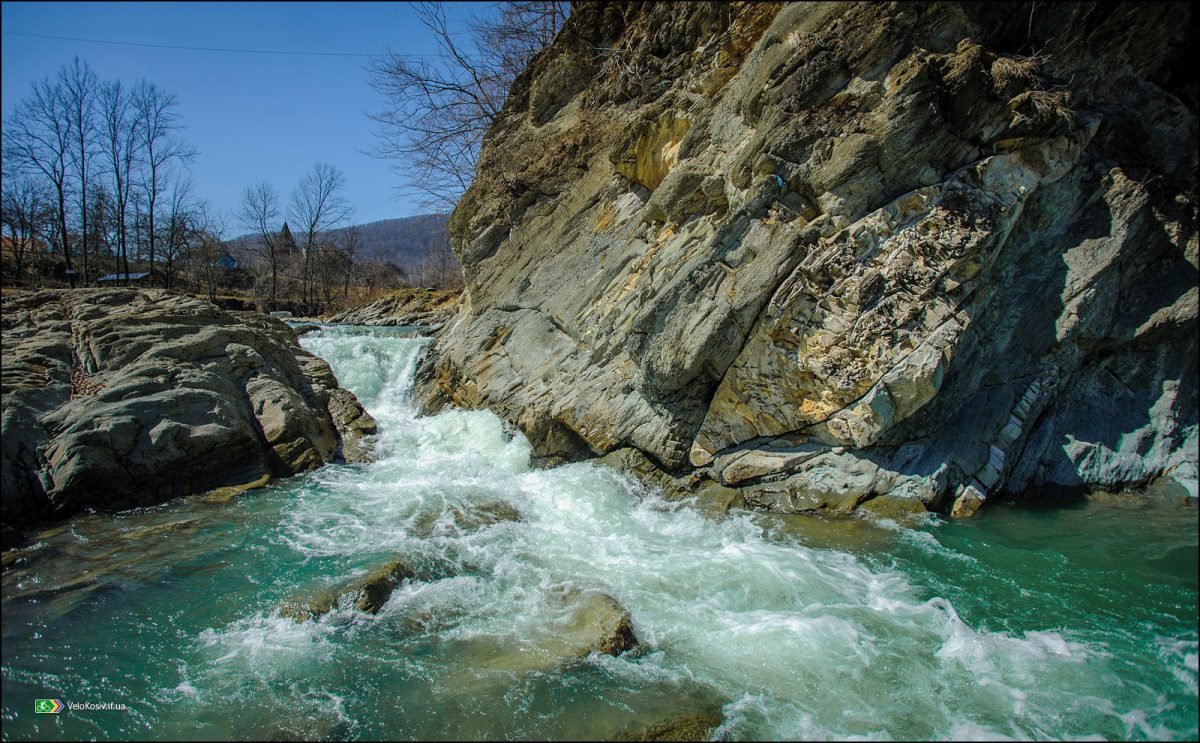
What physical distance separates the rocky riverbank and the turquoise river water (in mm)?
22930

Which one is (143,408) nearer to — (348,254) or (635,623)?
(635,623)

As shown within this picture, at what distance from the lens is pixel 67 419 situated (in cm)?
802

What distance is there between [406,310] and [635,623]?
3019 cm

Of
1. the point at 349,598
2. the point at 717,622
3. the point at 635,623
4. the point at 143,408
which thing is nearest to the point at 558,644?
the point at 635,623

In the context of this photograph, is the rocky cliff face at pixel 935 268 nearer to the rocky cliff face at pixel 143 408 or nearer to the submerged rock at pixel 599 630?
the submerged rock at pixel 599 630

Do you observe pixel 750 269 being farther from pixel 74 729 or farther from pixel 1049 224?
pixel 74 729

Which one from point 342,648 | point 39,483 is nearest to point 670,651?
point 342,648

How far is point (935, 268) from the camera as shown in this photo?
24.2 ft

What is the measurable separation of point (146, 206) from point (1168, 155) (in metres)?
38.9

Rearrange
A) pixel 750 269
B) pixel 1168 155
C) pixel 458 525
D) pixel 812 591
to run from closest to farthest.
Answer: pixel 812 591 < pixel 1168 155 < pixel 458 525 < pixel 750 269

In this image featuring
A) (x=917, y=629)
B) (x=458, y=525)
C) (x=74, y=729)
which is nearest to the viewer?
(x=74, y=729)

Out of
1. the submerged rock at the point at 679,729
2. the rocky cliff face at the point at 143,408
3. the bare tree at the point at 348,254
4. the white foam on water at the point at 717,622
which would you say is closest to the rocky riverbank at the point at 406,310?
the bare tree at the point at 348,254

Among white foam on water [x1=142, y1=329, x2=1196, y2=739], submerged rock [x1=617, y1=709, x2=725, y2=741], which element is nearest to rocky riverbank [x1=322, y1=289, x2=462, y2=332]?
white foam on water [x1=142, y1=329, x2=1196, y2=739]

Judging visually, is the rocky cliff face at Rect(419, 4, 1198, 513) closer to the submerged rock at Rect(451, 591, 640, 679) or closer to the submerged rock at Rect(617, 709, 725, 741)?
the submerged rock at Rect(451, 591, 640, 679)
